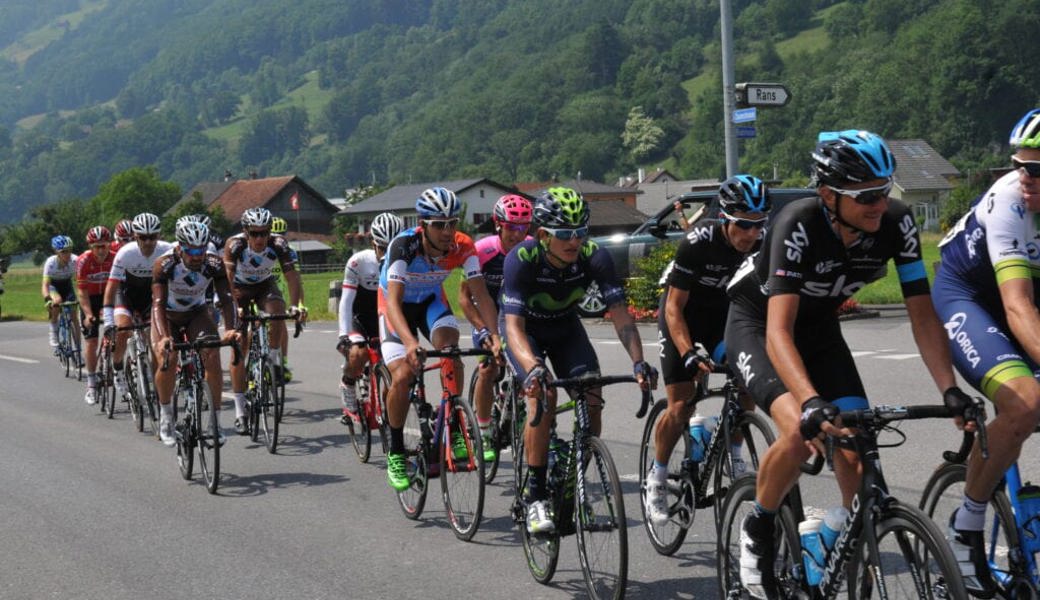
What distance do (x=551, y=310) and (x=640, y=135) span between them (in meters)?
172

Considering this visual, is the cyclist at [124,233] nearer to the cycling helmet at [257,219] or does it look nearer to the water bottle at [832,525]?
the cycling helmet at [257,219]

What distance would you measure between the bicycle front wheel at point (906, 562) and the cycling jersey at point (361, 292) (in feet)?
21.2

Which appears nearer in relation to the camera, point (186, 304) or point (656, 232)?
point (186, 304)

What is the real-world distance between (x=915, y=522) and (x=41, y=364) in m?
20.4

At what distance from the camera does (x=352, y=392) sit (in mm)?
10461

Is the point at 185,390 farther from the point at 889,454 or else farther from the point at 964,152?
the point at 964,152

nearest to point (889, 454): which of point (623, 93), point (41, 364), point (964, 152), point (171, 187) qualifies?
point (41, 364)

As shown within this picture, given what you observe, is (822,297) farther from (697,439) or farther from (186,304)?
(186,304)

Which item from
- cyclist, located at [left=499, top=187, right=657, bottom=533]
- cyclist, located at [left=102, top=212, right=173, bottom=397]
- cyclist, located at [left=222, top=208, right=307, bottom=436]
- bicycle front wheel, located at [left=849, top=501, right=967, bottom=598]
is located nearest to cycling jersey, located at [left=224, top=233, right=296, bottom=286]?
cyclist, located at [left=222, top=208, right=307, bottom=436]

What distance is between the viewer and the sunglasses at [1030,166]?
15.4ft

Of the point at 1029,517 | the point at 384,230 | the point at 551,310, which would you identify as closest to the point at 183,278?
the point at 384,230

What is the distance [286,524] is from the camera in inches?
317

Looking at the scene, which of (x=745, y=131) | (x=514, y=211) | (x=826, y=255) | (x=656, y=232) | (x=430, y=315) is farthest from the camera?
(x=745, y=131)

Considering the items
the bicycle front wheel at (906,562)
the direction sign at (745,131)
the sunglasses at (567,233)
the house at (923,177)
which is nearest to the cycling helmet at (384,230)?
the sunglasses at (567,233)
